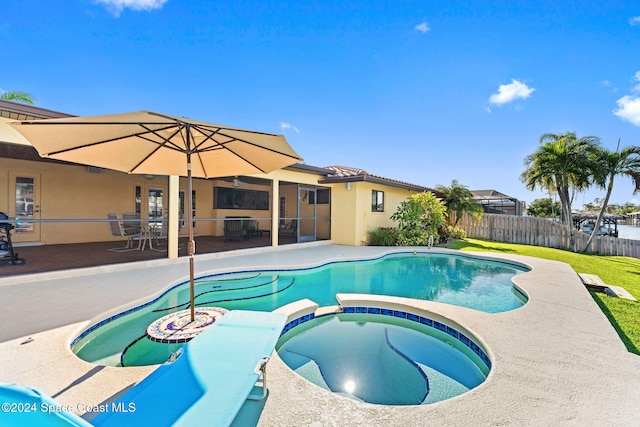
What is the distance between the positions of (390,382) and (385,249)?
9.02 m

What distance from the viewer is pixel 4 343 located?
3.30 m

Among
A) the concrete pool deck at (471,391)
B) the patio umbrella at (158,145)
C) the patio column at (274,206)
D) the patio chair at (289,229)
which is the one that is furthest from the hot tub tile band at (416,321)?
the patio chair at (289,229)

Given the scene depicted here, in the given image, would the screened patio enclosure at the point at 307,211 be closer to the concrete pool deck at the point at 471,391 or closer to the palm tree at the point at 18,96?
the concrete pool deck at the point at 471,391

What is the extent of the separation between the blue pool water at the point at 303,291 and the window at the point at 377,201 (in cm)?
423

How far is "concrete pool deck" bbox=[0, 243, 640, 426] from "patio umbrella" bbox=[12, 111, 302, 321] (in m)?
1.58

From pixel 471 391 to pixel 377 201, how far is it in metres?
12.2

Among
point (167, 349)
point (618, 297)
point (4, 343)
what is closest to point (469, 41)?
point (618, 297)

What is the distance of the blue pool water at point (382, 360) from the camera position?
3.10 metres

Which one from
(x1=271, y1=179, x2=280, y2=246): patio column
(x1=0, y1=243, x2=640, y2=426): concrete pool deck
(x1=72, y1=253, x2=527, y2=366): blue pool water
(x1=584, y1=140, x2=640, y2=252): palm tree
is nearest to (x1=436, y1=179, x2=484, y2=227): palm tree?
(x1=584, y1=140, x2=640, y2=252): palm tree

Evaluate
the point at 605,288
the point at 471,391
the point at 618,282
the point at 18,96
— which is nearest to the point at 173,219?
the point at 471,391

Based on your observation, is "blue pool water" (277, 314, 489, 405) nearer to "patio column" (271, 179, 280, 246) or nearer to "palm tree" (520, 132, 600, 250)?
"patio column" (271, 179, 280, 246)

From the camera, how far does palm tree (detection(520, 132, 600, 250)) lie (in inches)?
518

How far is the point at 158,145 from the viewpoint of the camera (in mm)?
4273

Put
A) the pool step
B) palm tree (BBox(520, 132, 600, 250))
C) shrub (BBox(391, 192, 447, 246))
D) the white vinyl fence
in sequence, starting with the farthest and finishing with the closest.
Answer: shrub (BBox(391, 192, 447, 246)) < palm tree (BBox(520, 132, 600, 250)) < the white vinyl fence < the pool step
